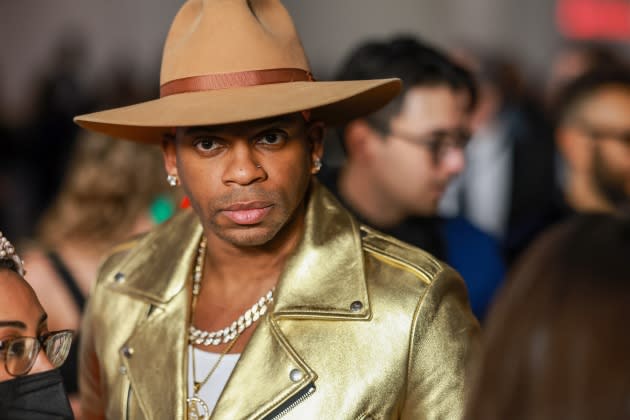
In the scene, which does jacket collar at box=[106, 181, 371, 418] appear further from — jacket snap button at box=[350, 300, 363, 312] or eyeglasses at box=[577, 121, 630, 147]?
eyeglasses at box=[577, 121, 630, 147]

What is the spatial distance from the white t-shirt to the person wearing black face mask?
48 cm

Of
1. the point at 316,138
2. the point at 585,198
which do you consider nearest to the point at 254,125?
the point at 316,138

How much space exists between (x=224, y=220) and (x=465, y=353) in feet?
2.18

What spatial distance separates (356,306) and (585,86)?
3070 millimetres

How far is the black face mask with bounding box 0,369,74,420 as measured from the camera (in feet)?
7.14

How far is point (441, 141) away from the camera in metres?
3.99

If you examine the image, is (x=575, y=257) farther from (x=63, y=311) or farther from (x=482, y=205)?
(x=482, y=205)

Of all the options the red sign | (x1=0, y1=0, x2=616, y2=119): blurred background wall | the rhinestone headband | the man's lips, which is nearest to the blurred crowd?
the man's lips

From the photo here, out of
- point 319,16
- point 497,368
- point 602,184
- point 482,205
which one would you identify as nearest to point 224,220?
point 497,368

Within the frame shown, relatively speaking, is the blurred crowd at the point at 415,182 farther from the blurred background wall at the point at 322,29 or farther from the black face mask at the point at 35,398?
the blurred background wall at the point at 322,29

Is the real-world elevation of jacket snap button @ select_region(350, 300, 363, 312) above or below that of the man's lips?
below

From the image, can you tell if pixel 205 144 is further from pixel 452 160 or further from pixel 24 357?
pixel 452 160

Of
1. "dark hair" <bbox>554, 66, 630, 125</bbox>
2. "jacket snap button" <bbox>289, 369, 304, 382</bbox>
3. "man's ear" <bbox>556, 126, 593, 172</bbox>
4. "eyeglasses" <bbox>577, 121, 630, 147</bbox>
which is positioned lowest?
"man's ear" <bbox>556, 126, 593, 172</bbox>

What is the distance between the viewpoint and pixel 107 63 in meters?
14.5
